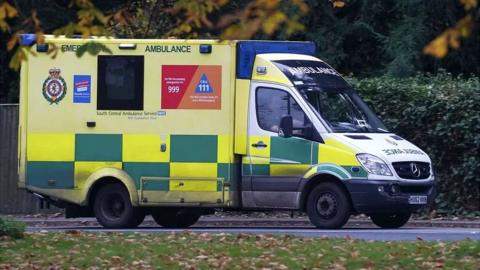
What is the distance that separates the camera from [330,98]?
15945mm

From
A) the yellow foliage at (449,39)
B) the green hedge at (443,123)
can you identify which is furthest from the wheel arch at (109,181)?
the yellow foliage at (449,39)

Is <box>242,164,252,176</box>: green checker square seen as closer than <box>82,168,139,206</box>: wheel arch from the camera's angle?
Yes

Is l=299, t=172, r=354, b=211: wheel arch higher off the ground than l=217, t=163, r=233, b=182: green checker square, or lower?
lower

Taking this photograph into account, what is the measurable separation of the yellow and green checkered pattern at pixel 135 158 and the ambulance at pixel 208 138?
15 millimetres

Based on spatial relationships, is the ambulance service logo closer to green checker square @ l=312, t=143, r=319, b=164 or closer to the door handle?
the door handle

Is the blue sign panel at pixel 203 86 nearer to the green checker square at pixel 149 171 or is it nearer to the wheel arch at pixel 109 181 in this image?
the green checker square at pixel 149 171

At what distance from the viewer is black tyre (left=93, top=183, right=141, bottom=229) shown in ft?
54.5

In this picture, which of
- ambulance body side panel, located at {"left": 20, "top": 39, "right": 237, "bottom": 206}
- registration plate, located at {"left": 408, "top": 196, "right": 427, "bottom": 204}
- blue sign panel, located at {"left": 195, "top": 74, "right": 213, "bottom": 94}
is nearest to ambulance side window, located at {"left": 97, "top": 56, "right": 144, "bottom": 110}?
ambulance body side panel, located at {"left": 20, "top": 39, "right": 237, "bottom": 206}

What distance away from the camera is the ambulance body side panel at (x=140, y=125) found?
16031mm

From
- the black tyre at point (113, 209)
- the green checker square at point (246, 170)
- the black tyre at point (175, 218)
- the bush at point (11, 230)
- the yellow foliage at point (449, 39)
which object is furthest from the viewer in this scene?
the black tyre at point (175, 218)

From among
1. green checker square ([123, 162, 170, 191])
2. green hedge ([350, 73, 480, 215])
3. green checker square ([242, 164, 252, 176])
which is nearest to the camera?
green checker square ([242, 164, 252, 176])

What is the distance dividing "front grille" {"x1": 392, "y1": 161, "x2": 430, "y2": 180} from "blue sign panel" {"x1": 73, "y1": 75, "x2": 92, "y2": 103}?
4.67m

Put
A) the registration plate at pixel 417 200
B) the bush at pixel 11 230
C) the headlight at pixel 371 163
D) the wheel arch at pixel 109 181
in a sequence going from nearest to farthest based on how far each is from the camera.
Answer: the bush at pixel 11 230
the headlight at pixel 371 163
the registration plate at pixel 417 200
the wheel arch at pixel 109 181

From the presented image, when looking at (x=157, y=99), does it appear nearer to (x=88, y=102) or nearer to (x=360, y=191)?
(x=88, y=102)
